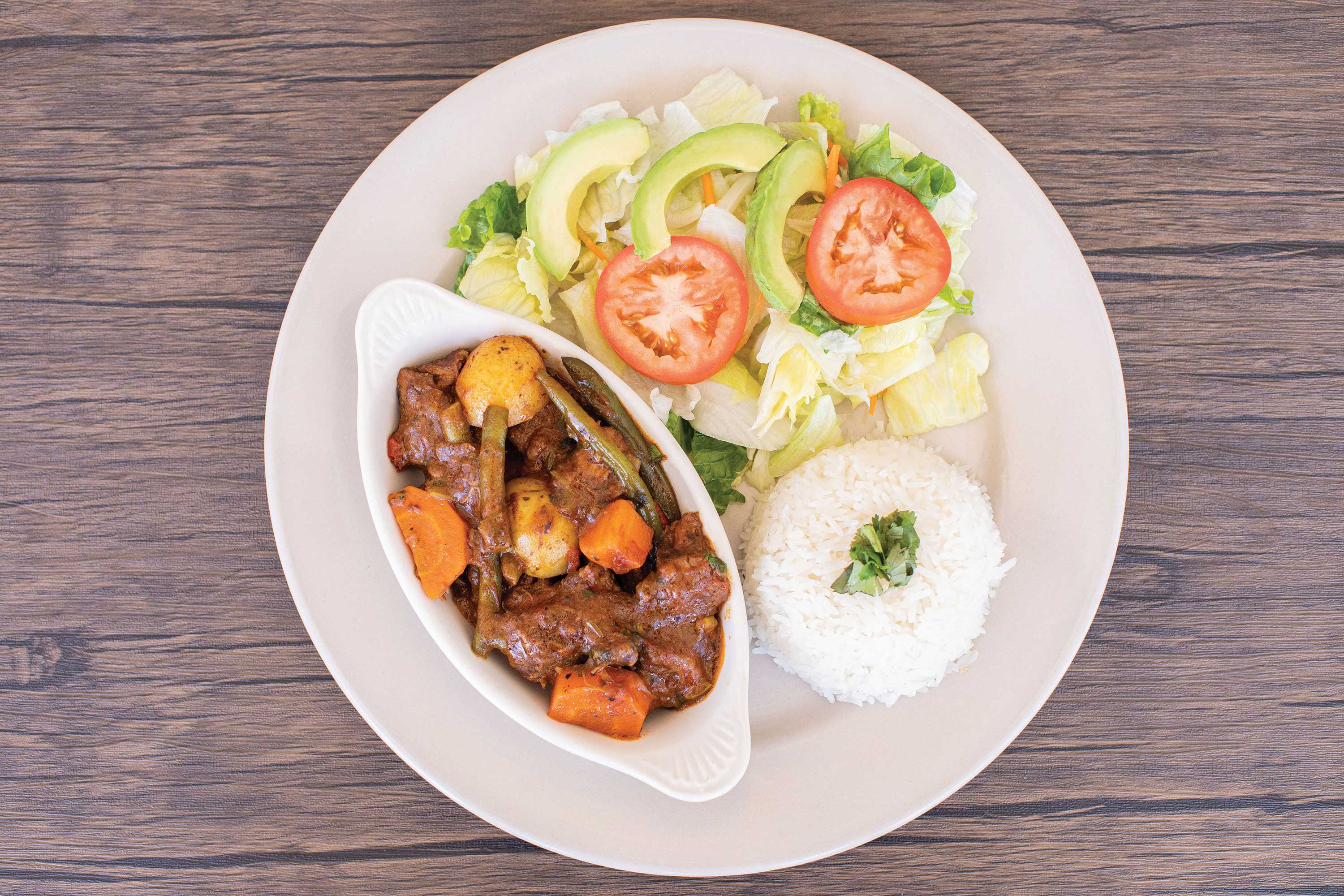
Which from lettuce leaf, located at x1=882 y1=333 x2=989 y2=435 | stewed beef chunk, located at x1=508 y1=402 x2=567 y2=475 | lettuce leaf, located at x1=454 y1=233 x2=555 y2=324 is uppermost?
lettuce leaf, located at x1=454 y1=233 x2=555 y2=324

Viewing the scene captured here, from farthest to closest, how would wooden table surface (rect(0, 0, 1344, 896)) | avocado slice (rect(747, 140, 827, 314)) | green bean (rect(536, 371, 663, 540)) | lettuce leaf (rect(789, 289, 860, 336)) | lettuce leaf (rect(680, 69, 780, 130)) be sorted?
wooden table surface (rect(0, 0, 1344, 896))
lettuce leaf (rect(680, 69, 780, 130))
lettuce leaf (rect(789, 289, 860, 336))
avocado slice (rect(747, 140, 827, 314))
green bean (rect(536, 371, 663, 540))

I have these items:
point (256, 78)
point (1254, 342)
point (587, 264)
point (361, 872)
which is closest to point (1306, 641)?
point (1254, 342)

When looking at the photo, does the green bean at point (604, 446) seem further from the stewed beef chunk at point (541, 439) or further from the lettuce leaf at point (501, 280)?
the lettuce leaf at point (501, 280)

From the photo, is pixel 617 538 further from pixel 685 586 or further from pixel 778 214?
pixel 778 214

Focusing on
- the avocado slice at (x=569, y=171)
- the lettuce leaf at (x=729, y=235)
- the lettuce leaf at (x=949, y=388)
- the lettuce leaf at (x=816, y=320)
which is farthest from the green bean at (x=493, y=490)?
the lettuce leaf at (x=949, y=388)

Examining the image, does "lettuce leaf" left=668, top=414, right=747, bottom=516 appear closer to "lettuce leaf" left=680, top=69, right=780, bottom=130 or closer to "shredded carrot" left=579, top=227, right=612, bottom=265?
"shredded carrot" left=579, top=227, right=612, bottom=265

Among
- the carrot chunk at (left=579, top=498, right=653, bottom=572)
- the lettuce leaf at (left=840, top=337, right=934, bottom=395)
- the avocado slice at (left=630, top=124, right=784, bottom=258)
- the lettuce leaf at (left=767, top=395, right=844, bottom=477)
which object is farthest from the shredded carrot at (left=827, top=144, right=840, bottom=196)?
the carrot chunk at (left=579, top=498, right=653, bottom=572)
